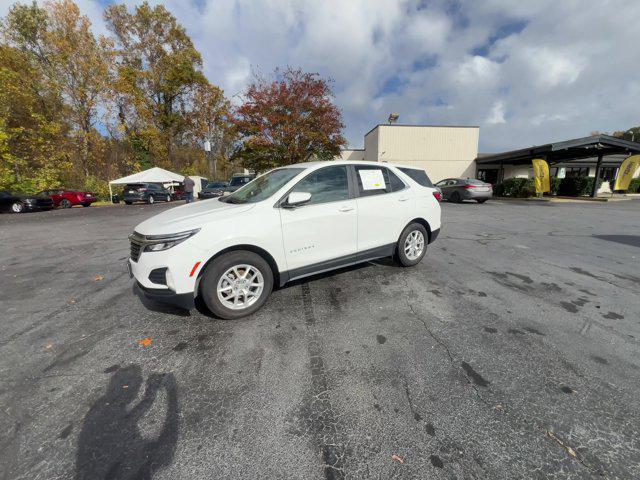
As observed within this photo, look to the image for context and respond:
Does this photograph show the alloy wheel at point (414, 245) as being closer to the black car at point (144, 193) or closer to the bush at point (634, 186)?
the black car at point (144, 193)

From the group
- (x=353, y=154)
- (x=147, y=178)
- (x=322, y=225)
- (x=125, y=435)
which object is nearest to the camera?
(x=125, y=435)

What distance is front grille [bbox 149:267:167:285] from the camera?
2812 millimetres

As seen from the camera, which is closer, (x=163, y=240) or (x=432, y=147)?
(x=163, y=240)

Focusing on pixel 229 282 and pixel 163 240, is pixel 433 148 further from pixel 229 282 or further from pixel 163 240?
pixel 163 240

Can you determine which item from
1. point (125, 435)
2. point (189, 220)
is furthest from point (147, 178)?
point (125, 435)

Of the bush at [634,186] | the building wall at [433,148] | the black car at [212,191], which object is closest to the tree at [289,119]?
the black car at [212,191]

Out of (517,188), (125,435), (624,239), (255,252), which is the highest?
(255,252)

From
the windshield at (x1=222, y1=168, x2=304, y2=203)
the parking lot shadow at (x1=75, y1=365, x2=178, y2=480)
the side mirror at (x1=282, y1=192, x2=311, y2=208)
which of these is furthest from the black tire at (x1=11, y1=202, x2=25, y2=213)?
the side mirror at (x1=282, y1=192, x2=311, y2=208)

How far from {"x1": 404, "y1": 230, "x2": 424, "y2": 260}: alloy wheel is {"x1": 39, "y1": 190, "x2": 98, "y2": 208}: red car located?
72.3 feet

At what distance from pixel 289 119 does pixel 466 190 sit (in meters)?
11.2

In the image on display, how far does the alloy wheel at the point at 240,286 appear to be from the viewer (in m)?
3.08

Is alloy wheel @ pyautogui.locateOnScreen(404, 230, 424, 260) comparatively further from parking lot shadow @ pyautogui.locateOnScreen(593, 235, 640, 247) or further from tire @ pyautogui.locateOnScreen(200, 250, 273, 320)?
parking lot shadow @ pyautogui.locateOnScreen(593, 235, 640, 247)

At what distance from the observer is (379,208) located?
4094 mm

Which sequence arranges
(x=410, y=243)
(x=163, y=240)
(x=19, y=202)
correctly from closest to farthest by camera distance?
1. (x=163, y=240)
2. (x=410, y=243)
3. (x=19, y=202)
